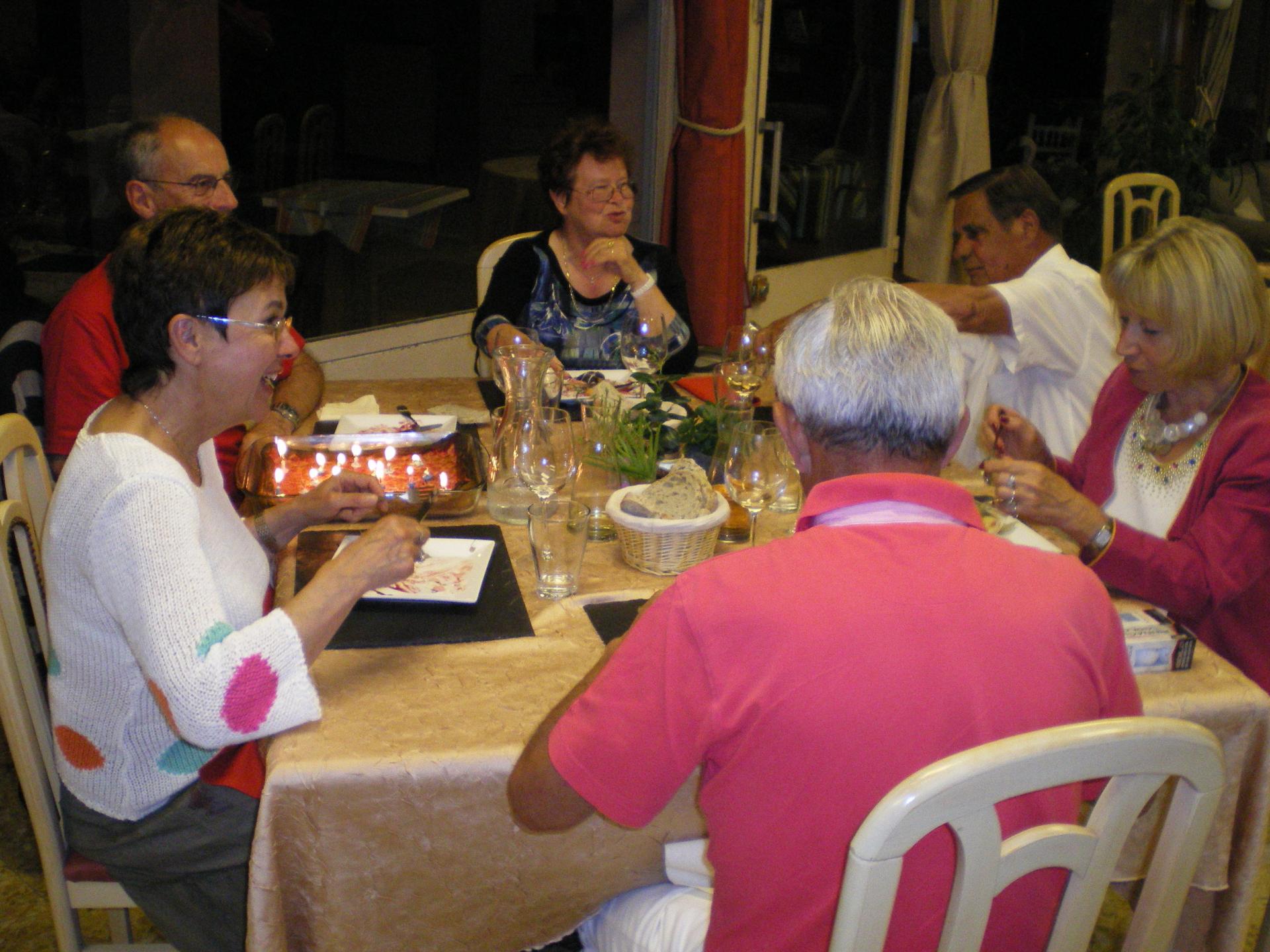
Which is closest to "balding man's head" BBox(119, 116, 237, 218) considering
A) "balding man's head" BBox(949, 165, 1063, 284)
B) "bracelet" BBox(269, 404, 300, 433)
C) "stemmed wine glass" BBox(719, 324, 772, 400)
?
"bracelet" BBox(269, 404, 300, 433)

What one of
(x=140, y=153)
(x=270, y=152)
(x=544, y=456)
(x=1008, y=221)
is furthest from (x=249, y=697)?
(x=270, y=152)

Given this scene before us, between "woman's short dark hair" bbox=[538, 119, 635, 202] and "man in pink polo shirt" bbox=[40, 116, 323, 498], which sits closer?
"man in pink polo shirt" bbox=[40, 116, 323, 498]

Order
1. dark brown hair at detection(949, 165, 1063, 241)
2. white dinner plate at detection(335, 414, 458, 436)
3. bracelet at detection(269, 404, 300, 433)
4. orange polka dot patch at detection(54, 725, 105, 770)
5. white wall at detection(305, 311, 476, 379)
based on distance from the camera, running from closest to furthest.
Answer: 1. orange polka dot patch at detection(54, 725, 105, 770)
2. white dinner plate at detection(335, 414, 458, 436)
3. bracelet at detection(269, 404, 300, 433)
4. dark brown hair at detection(949, 165, 1063, 241)
5. white wall at detection(305, 311, 476, 379)

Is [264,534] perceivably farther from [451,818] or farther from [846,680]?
[846,680]

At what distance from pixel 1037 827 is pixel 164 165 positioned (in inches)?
83.1

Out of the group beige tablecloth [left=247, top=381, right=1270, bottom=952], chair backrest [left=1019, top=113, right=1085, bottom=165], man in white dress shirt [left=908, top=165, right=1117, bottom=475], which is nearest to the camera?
beige tablecloth [left=247, top=381, right=1270, bottom=952]

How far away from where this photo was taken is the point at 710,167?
13.9 ft

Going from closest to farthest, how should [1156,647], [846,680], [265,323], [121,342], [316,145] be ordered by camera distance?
[846,680] < [1156,647] < [265,323] < [121,342] < [316,145]

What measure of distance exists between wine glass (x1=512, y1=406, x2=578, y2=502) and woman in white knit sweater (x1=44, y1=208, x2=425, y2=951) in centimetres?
31

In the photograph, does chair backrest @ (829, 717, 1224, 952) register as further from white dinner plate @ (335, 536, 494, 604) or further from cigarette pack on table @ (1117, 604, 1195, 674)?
white dinner plate @ (335, 536, 494, 604)

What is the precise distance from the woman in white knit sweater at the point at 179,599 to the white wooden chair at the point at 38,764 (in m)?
0.04

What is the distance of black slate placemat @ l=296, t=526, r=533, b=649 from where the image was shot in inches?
58.2

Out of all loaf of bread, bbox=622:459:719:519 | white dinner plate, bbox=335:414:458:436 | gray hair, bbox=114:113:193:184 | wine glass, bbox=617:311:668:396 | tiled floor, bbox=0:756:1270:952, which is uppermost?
gray hair, bbox=114:113:193:184

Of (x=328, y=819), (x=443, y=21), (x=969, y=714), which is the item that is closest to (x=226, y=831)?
(x=328, y=819)
